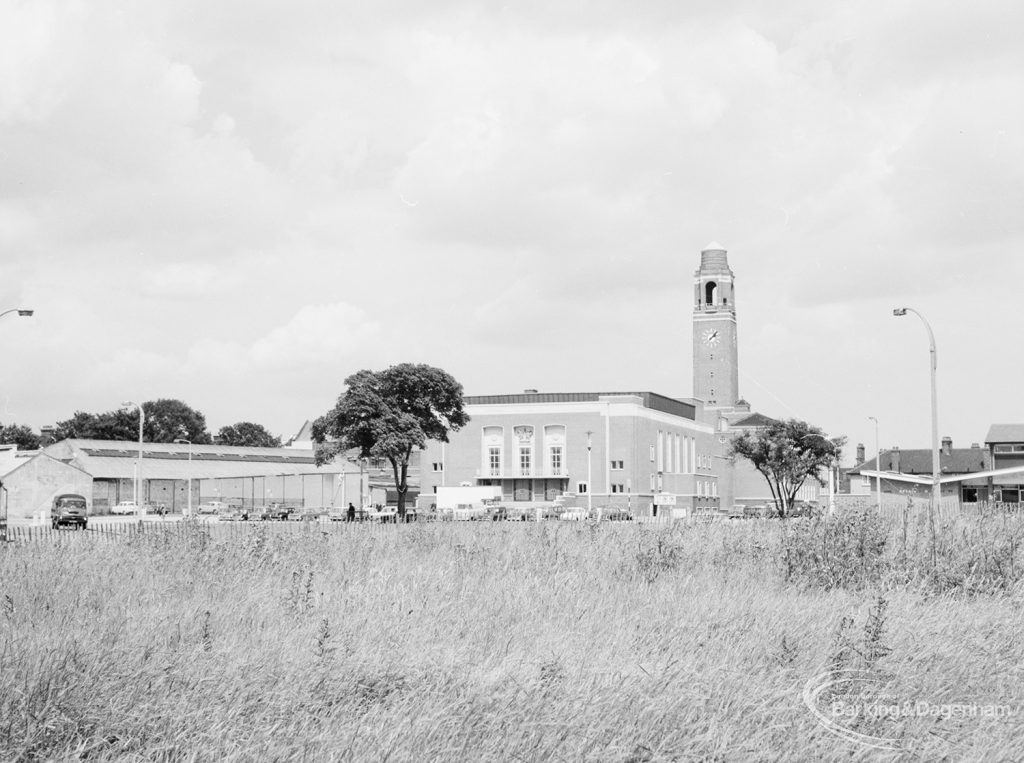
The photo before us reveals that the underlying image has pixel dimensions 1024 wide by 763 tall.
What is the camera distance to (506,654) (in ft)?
29.2

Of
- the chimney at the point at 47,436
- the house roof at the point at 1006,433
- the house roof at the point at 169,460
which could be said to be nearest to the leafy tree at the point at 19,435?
the chimney at the point at 47,436

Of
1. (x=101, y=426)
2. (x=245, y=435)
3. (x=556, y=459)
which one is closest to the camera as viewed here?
(x=556, y=459)

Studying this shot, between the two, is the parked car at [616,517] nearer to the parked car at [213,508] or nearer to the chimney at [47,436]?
the parked car at [213,508]

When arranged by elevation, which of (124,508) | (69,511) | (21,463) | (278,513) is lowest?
(124,508)

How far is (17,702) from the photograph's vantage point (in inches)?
273

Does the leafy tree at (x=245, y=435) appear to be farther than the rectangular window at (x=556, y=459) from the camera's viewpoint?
Yes

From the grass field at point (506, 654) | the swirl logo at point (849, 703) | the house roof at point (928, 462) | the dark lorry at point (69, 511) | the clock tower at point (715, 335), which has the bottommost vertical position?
the dark lorry at point (69, 511)

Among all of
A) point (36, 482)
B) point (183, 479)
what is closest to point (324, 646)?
point (36, 482)

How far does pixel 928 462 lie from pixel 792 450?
73.2 feet

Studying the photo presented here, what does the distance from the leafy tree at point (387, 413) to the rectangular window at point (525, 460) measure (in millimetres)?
37294

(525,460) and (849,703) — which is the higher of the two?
(525,460)

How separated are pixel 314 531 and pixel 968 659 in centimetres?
1238

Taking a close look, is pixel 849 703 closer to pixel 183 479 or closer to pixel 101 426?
pixel 183 479

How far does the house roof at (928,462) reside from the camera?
321 ft
